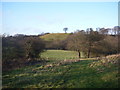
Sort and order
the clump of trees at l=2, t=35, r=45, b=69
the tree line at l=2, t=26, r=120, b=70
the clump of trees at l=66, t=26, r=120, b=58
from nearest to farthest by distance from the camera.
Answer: the clump of trees at l=2, t=35, r=45, b=69, the tree line at l=2, t=26, r=120, b=70, the clump of trees at l=66, t=26, r=120, b=58

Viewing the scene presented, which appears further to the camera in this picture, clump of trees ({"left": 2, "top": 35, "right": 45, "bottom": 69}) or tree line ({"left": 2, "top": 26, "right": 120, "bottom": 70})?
tree line ({"left": 2, "top": 26, "right": 120, "bottom": 70})

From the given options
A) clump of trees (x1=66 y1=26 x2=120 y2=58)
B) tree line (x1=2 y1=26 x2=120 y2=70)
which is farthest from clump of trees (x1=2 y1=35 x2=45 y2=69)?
clump of trees (x1=66 y1=26 x2=120 y2=58)

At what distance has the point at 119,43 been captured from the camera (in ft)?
71.6

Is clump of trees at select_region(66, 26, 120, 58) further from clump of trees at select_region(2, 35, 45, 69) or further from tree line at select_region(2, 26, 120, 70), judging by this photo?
clump of trees at select_region(2, 35, 45, 69)

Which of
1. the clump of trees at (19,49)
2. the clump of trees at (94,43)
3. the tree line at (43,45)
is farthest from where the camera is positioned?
the clump of trees at (94,43)

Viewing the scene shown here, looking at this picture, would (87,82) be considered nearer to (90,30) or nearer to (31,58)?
(31,58)

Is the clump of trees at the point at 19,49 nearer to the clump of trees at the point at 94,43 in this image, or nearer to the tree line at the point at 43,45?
the tree line at the point at 43,45

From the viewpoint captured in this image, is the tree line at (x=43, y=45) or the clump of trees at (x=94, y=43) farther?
the clump of trees at (x=94, y=43)

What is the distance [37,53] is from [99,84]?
1401 centimetres

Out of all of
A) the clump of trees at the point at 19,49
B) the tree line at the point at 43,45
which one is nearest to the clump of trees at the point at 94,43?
the tree line at the point at 43,45

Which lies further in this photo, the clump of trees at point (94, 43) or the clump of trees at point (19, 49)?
the clump of trees at point (94, 43)

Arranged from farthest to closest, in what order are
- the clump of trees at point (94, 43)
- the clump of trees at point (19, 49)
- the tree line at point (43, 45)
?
the clump of trees at point (94, 43) < the tree line at point (43, 45) < the clump of trees at point (19, 49)

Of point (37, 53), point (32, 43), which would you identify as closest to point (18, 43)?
point (32, 43)

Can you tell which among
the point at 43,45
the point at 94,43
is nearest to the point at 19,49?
the point at 43,45
